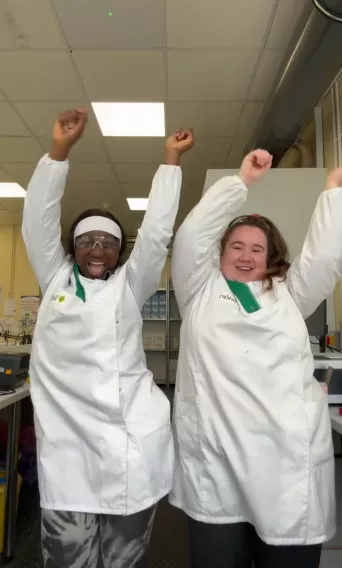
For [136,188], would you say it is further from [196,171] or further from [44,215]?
[44,215]

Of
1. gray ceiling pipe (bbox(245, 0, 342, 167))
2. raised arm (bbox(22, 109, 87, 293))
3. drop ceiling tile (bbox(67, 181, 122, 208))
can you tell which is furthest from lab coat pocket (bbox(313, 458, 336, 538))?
drop ceiling tile (bbox(67, 181, 122, 208))

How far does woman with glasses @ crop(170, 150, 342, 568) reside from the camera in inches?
40.2

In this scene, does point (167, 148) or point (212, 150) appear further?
point (212, 150)

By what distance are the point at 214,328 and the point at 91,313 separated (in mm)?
339

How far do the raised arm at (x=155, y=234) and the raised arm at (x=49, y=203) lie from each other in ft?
0.78

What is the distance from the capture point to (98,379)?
1086 millimetres

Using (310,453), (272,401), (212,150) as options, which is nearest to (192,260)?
(272,401)

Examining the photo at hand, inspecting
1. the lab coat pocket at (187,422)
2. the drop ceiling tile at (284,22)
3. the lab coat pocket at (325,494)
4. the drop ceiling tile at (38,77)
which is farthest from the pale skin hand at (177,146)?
the drop ceiling tile at (38,77)

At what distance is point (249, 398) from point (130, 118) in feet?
8.64

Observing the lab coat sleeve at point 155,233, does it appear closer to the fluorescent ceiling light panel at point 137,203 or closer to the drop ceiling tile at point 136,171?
the drop ceiling tile at point 136,171

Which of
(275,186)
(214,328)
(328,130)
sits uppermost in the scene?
(328,130)

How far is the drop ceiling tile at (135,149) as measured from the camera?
3506mm

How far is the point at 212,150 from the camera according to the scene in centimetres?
369

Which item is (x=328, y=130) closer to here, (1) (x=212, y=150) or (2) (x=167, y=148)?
(1) (x=212, y=150)
